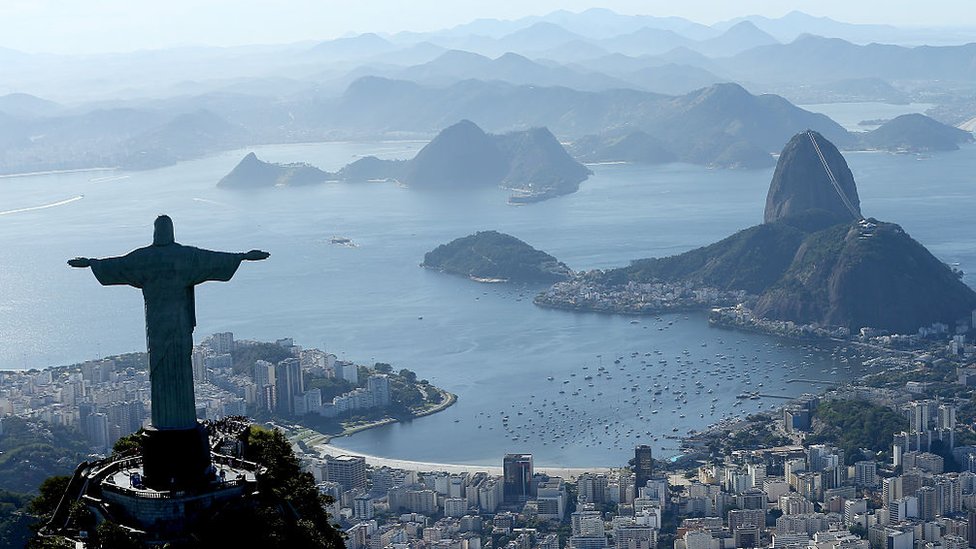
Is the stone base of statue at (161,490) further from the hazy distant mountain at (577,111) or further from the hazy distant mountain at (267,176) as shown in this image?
the hazy distant mountain at (577,111)

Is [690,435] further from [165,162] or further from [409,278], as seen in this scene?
[165,162]

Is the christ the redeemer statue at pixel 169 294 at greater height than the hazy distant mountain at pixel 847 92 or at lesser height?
lesser

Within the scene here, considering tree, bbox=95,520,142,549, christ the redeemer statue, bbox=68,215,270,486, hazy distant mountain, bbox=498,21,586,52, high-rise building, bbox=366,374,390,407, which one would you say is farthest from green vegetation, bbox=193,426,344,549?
hazy distant mountain, bbox=498,21,586,52

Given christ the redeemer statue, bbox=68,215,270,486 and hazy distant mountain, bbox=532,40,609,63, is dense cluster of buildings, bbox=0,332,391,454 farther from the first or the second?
hazy distant mountain, bbox=532,40,609,63

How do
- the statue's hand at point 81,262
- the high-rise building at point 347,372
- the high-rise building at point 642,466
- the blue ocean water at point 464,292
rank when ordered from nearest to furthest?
the statue's hand at point 81,262, the high-rise building at point 642,466, the blue ocean water at point 464,292, the high-rise building at point 347,372

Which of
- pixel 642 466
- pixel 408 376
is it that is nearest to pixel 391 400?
pixel 408 376

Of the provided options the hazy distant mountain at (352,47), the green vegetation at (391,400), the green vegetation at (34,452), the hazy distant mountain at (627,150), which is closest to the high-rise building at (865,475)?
the green vegetation at (391,400)

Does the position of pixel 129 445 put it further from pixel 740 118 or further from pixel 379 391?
pixel 740 118
